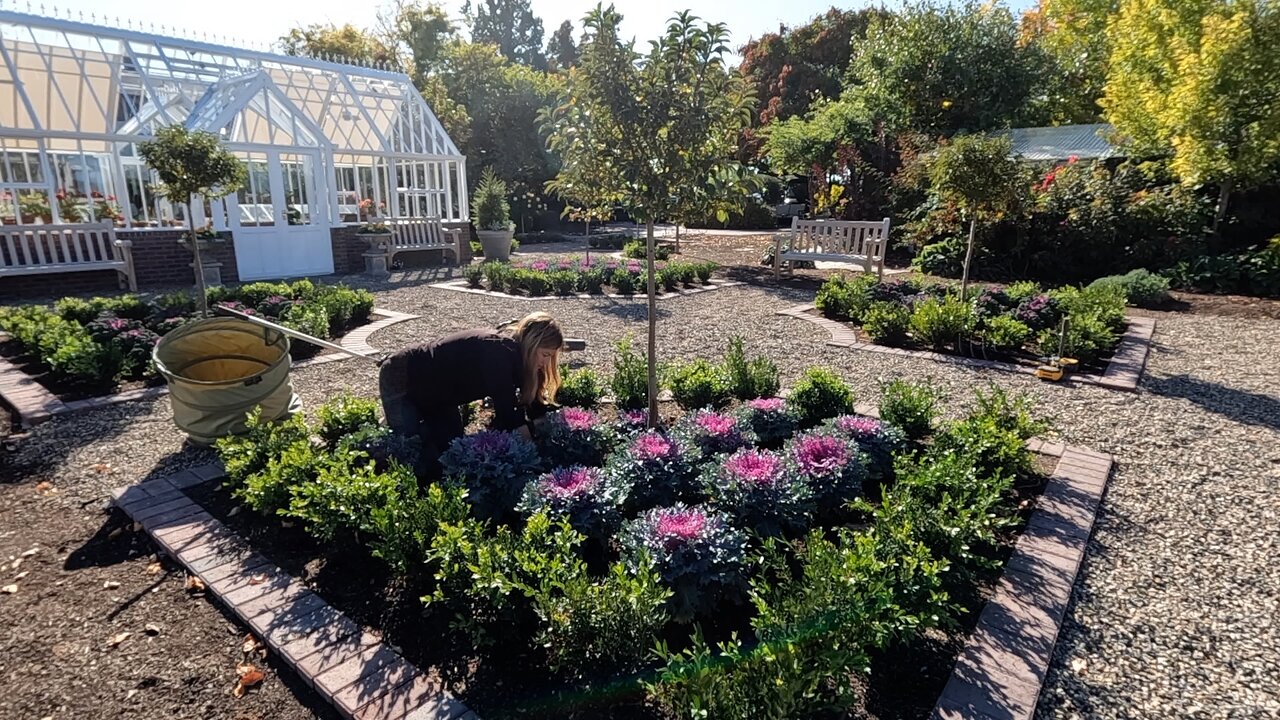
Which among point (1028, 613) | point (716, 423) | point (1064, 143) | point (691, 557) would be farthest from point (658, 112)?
point (1064, 143)

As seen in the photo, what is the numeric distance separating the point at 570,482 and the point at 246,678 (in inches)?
56.7

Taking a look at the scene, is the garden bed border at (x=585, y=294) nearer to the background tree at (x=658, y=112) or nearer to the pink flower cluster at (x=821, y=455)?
the background tree at (x=658, y=112)

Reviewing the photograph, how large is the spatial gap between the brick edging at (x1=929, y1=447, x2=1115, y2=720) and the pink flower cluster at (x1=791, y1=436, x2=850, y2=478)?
2.83 feet

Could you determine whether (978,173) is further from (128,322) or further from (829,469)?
(128,322)

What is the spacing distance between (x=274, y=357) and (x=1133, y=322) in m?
9.37

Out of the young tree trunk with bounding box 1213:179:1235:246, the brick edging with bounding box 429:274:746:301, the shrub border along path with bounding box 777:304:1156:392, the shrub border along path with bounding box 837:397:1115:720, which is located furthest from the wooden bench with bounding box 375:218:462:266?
the young tree trunk with bounding box 1213:179:1235:246

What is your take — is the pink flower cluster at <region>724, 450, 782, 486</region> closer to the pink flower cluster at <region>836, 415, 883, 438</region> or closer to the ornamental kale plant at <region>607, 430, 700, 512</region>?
the ornamental kale plant at <region>607, 430, 700, 512</region>

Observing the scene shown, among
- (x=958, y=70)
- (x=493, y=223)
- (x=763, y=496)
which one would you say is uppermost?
(x=958, y=70)

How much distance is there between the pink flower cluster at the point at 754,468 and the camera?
2.98 m

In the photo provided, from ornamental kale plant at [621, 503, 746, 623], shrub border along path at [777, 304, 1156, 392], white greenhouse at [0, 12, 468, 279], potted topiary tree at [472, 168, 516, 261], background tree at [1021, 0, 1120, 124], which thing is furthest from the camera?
background tree at [1021, 0, 1120, 124]

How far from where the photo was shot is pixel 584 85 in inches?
147

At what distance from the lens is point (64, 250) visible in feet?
34.6

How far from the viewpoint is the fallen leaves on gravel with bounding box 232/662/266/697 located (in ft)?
7.47

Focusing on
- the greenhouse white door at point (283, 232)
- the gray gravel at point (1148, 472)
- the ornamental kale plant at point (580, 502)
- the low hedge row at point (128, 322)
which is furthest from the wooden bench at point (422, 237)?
the ornamental kale plant at point (580, 502)
